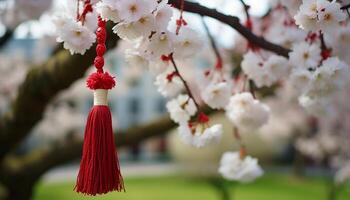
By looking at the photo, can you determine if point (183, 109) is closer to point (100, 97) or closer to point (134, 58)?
point (134, 58)

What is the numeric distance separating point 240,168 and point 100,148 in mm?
901

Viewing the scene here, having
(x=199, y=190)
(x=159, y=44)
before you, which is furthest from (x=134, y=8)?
(x=199, y=190)

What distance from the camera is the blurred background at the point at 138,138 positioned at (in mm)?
3152

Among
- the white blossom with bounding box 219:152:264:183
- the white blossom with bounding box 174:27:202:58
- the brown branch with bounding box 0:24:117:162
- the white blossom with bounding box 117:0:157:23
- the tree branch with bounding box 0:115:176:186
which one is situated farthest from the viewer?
the tree branch with bounding box 0:115:176:186

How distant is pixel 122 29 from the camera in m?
1.34

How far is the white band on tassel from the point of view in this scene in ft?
4.54

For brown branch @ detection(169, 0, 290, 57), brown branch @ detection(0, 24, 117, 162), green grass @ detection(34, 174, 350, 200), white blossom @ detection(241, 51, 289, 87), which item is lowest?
white blossom @ detection(241, 51, 289, 87)

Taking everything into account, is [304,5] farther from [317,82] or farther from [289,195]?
[289,195]

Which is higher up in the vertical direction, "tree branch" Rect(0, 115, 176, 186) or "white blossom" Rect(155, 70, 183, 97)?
"tree branch" Rect(0, 115, 176, 186)

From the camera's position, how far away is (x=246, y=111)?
6.53 ft

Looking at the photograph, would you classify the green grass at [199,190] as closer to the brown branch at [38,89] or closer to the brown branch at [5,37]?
the brown branch at [5,37]

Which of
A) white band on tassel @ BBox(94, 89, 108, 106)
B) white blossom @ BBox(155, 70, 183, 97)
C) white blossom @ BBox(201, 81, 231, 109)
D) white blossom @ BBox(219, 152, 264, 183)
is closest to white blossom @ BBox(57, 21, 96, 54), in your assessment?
white band on tassel @ BBox(94, 89, 108, 106)

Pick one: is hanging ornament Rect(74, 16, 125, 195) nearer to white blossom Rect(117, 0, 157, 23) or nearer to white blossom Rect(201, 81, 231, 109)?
white blossom Rect(117, 0, 157, 23)

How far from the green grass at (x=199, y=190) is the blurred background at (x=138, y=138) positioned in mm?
24
